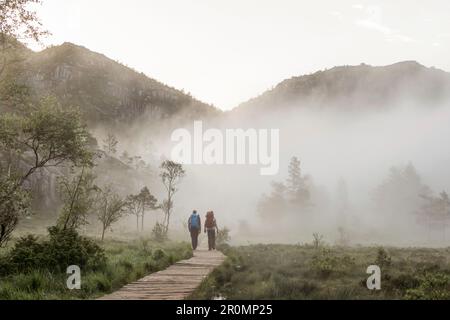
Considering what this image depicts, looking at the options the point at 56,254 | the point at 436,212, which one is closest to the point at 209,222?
the point at 56,254

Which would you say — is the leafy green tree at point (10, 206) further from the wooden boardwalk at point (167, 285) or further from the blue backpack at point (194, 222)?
the blue backpack at point (194, 222)

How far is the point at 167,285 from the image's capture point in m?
11.7

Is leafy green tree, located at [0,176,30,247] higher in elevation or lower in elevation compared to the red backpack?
higher

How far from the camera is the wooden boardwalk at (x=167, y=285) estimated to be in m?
9.97

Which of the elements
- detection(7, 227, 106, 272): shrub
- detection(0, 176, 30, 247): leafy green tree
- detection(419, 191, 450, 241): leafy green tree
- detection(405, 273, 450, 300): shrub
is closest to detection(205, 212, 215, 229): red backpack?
detection(7, 227, 106, 272): shrub

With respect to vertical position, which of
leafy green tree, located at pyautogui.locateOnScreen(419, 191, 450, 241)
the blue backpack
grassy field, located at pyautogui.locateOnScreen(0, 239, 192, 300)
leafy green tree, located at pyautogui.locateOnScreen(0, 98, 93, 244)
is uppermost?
leafy green tree, located at pyautogui.locateOnScreen(0, 98, 93, 244)

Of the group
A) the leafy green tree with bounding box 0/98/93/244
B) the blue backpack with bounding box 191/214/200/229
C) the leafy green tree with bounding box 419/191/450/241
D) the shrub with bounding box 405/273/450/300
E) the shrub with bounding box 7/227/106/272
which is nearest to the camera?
the shrub with bounding box 405/273/450/300

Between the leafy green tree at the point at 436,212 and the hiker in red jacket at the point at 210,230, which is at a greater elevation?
the hiker in red jacket at the point at 210,230

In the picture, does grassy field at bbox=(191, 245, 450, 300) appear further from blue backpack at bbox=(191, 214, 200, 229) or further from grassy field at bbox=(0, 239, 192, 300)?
blue backpack at bbox=(191, 214, 200, 229)

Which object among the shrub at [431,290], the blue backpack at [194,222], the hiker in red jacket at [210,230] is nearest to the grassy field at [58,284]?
the shrub at [431,290]

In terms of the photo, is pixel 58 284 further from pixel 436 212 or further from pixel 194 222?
pixel 436 212

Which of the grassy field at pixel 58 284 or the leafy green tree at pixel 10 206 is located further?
the leafy green tree at pixel 10 206

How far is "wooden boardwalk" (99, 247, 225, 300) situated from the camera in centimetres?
997

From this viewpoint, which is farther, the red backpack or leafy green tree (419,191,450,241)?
leafy green tree (419,191,450,241)
